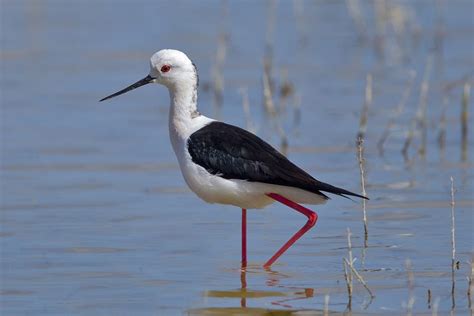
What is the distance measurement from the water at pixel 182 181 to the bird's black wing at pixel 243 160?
524 millimetres

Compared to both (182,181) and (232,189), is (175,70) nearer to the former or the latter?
(232,189)

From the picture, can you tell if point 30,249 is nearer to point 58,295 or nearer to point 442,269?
point 58,295

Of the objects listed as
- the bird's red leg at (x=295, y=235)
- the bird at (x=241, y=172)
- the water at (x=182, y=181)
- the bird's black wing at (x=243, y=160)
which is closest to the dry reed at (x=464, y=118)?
the water at (x=182, y=181)

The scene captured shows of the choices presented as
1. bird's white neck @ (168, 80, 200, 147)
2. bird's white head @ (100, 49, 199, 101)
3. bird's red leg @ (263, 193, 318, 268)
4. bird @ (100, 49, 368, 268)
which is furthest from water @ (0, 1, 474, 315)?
bird's white head @ (100, 49, 199, 101)

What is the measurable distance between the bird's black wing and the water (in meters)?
0.52

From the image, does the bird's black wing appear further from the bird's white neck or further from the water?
the water

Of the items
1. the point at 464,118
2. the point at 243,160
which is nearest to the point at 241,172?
the point at 243,160

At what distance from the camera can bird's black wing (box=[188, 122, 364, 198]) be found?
6.79 m

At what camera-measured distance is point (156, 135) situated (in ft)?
36.1

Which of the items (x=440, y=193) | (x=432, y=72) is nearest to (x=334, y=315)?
(x=440, y=193)

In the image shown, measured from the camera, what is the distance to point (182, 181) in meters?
9.34

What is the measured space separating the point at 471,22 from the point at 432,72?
332 centimetres

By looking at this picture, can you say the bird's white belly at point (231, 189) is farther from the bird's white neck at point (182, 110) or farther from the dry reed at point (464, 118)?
the dry reed at point (464, 118)

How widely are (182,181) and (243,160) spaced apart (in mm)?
2468
